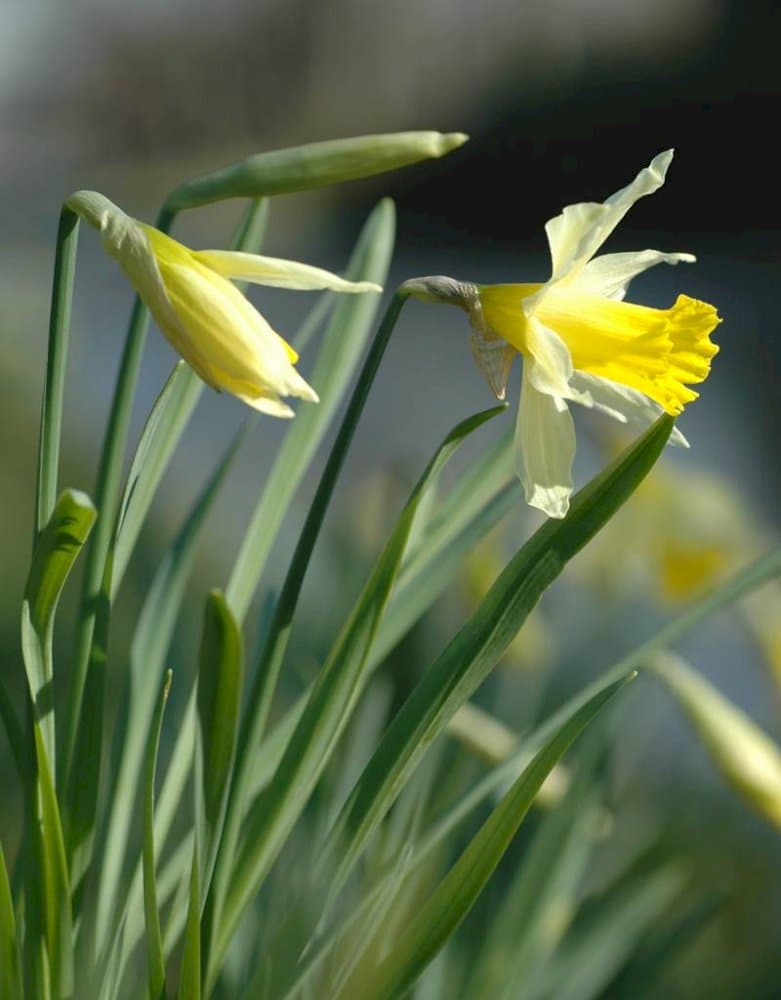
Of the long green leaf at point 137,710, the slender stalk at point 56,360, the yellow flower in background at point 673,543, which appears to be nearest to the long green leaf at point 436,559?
the long green leaf at point 137,710

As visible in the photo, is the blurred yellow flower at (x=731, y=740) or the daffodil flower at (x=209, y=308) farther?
the blurred yellow flower at (x=731, y=740)

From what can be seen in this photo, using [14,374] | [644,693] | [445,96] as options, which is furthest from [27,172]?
[644,693]

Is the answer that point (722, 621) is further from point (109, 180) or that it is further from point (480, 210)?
point (109, 180)

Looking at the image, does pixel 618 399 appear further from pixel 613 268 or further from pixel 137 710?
pixel 137 710

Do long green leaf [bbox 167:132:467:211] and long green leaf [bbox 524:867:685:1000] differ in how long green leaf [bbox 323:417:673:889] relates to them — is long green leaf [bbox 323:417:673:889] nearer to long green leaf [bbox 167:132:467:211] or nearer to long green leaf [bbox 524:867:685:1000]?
long green leaf [bbox 167:132:467:211]

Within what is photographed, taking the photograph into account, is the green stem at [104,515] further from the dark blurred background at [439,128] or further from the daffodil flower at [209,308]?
the dark blurred background at [439,128]

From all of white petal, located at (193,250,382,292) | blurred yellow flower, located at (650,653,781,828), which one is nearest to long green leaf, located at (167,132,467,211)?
white petal, located at (193,250,382,292)
